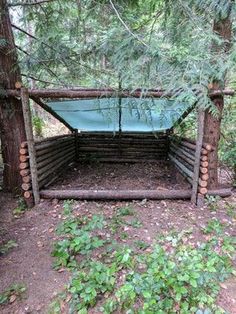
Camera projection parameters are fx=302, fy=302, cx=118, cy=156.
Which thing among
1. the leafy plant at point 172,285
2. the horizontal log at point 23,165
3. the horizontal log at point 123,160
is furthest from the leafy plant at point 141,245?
the horizontal log at point 123,160

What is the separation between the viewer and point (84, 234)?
3.83 metres

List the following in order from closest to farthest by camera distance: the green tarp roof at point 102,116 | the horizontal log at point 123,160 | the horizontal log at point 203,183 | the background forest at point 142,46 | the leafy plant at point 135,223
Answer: the background forest at point 142,46 < the leafy plant at point 135,223 < the horizontal log at point 203,183 < the green tarp roof at point 102,116 < the horizontal log at point 123,160

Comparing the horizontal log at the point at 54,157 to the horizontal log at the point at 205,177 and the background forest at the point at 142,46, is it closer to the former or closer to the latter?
the background forest at the point at 142,46

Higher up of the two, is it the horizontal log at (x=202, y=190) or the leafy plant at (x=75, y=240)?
the horizontal log at (x=202, y=190)

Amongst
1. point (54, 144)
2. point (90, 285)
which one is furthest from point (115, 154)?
point (90, 285)

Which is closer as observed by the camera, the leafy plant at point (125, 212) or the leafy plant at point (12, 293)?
the leafy plant at point (12, 293)

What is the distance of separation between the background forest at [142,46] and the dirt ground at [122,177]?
1237 millimetres

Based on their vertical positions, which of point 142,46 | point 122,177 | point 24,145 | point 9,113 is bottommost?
point 122,177

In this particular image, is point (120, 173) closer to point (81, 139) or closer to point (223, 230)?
point (81, 139)

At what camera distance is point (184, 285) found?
2.96m

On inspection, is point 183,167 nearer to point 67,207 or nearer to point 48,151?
point 67,207

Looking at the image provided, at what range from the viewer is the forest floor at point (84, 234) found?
300cm

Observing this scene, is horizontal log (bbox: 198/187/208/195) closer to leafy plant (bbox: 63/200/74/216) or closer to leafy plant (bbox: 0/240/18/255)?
leafy plant (bbox: 63/200/74/216)

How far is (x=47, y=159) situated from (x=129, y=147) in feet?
9.92
